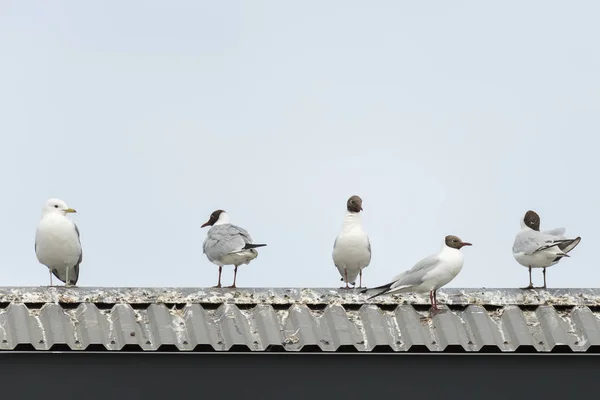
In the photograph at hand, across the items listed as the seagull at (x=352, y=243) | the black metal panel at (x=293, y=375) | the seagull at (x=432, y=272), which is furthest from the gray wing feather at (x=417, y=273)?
the seagull at (x=352, y=243)

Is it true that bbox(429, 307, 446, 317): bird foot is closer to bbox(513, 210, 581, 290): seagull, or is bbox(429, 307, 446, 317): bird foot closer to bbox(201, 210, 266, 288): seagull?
bbox(513, 210, 581, 290): seagull

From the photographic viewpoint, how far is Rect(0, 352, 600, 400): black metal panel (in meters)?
7.07

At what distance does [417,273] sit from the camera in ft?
28.9

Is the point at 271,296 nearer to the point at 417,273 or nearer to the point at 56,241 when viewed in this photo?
the point at 417,273

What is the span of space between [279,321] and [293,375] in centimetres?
38

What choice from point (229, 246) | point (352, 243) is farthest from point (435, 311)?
point (352, 243)

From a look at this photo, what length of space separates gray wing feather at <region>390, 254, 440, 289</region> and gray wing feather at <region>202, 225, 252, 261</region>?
278cm

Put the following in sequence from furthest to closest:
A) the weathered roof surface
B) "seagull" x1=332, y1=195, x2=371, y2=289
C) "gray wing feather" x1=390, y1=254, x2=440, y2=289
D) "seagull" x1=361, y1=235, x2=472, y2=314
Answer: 1. "seagull" x1=332, y1=195, x2=371, y2=289
2. "gray wing feather" x1=390, y1=254, x2=440, y2=289
3. "seagull" x1=361, y1=235, x2=472, y2=314
4. the weathered roof surface

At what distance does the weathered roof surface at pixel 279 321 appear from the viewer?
7172 mm

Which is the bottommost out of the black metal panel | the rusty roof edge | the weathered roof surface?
the black metal panel

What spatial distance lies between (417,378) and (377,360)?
0.27 m

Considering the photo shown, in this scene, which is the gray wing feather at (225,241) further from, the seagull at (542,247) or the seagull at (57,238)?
the seagull at (542,247)

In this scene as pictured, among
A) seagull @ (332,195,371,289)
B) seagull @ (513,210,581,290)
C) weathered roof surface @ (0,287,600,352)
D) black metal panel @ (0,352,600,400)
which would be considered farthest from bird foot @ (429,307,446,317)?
seagull @ (332,195,371,289)

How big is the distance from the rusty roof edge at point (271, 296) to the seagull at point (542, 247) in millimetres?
2767
